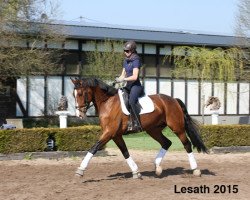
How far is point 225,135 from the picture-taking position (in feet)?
53.1

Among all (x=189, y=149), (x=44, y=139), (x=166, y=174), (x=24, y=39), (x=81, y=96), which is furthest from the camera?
(x=24, y=39)

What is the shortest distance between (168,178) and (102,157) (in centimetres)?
442

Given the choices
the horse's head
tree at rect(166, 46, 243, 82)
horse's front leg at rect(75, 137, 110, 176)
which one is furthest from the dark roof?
horse's front leg at rect(75, 137, 110, 176)

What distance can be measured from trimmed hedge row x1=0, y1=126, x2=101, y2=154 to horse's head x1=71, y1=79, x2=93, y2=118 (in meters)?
4.45

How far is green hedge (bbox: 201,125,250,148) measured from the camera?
15867 millimetres

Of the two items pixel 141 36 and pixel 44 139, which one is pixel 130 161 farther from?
pixel 141 36

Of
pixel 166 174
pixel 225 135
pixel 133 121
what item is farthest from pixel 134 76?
pixel 225 135

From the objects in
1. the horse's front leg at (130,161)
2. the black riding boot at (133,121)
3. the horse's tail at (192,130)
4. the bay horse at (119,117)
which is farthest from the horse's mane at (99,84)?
the horse's tail at (192,130)

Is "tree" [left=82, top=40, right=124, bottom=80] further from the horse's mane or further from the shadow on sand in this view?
the horse's mane

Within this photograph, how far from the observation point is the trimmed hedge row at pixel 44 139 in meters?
13.4

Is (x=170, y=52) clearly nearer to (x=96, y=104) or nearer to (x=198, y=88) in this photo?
(x=198, y=88)

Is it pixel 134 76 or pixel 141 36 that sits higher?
pixel 141 36

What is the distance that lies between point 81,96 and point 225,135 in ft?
25.6

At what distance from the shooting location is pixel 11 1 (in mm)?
21234
